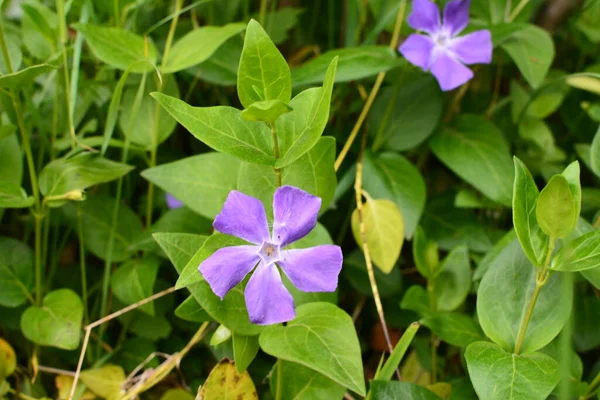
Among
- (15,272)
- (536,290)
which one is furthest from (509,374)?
(15,272)

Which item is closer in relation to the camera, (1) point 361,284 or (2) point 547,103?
(1) point 361,284

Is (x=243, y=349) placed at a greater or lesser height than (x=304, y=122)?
lesser

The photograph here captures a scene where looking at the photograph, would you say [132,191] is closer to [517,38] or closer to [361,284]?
[361,284]

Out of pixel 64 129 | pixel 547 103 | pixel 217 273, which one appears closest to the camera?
pixel 217 273

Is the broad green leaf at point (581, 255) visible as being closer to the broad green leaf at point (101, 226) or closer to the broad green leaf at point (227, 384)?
the broad green leaf at point (227, 384)

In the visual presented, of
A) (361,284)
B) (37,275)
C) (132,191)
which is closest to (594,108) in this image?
(361,284)

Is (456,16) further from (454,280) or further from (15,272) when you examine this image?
(15,272)

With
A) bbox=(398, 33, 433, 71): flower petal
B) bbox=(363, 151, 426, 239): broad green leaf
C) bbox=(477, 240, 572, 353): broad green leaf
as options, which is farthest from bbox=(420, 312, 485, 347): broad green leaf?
bbox=(398, 33, 433, 71): flower petal
